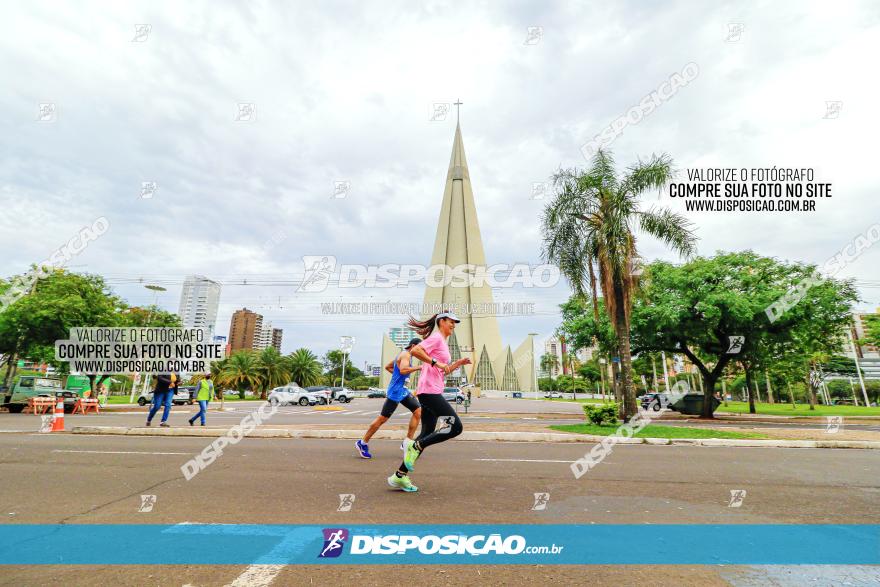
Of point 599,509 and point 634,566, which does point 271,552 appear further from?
point 599,509

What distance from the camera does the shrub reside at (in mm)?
11711

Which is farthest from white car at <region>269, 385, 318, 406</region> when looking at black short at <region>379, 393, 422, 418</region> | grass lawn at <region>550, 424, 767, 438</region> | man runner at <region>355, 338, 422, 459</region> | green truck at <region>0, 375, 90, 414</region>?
black short at <region>379, 393, 422, 418</region>

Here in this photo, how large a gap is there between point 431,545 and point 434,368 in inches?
76.3

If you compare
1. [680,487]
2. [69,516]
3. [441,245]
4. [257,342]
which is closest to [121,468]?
[69,516]

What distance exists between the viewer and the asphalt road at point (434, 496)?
257 cm

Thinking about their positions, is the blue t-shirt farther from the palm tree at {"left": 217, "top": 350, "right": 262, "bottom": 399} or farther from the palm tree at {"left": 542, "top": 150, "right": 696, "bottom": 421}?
the palm tree at {"left": 217, "top": 350, "right": 262, "bottom": 399}

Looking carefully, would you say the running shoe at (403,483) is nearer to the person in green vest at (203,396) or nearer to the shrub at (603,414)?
the shrub at (603,414)

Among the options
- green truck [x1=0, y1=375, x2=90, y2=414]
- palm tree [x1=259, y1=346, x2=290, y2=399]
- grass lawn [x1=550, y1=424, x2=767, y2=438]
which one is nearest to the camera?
grass lawn [x1=550, y1=424, x2=767, y2=438]

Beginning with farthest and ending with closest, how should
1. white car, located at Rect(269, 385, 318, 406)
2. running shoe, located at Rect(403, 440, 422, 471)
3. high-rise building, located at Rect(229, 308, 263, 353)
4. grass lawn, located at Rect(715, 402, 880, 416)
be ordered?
high-rise building, located at Rect(229, 308, 263, 353), white car, located at Rect(269, 385, 318, 406), grass lawn, located at Rect(715, 402, 880, 416), running shoe, located at Rect(403, 440, 422, 471)

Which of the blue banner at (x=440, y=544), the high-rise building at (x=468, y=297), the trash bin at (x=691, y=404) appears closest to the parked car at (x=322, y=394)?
the trash bin at (x=691, y=404)

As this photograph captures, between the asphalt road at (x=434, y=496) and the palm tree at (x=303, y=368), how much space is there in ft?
150

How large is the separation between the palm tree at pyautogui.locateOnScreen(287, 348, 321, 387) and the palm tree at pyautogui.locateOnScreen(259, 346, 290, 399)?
265 cm

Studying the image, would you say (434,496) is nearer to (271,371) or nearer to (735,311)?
(735,311)

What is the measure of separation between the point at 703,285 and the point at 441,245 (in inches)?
3000
